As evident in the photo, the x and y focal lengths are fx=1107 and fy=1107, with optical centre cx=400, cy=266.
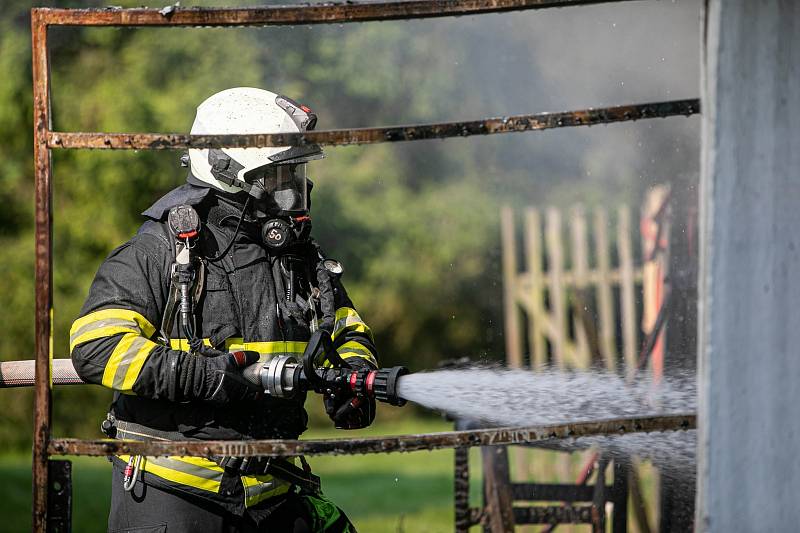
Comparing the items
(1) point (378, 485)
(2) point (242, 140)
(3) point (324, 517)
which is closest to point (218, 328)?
(3) point (324, 517)

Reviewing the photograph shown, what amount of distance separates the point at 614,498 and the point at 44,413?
2723 mm

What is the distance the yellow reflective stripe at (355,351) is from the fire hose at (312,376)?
0.30 feet

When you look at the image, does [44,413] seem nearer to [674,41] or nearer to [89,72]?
[674,41]

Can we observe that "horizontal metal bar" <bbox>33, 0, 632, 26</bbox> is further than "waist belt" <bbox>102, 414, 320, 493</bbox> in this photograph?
No

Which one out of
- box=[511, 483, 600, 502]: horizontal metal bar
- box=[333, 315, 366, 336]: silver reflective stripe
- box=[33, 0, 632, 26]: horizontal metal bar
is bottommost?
box=[511, 483, 600, 502]: horizontal metal bar

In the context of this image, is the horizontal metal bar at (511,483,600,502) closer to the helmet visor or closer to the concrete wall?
the helmet visor

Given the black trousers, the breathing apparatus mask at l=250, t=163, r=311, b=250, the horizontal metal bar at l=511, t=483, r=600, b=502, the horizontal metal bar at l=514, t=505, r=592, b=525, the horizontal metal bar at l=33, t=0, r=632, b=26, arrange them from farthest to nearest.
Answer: the horizontal metal bar at l=511, t=483, r=600, b=502, the horizontal metal bar at l=514, t=505, r=592, b=525, the breathing apparatus mask at l=250, t=163, r=311, b=250, the black trousers, the horizontal metal bar at l=33, t=0, r=632, b=26

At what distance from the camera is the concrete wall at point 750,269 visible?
2.12 metres

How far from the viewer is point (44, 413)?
2506mm

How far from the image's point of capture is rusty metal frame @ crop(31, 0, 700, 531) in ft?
7.84

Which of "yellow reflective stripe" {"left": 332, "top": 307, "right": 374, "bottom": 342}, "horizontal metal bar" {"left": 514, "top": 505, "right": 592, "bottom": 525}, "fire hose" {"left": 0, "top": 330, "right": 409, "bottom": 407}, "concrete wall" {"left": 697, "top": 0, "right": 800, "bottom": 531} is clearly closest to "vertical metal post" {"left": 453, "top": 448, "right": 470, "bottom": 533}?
"horizontal metal bar" {"left": 514, "top": 505, "right": 592, "bottom": 525}

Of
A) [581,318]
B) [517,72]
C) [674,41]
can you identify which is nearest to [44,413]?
[581,318]

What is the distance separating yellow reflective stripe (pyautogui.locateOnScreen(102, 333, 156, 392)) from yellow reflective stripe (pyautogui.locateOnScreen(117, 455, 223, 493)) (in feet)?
0.99

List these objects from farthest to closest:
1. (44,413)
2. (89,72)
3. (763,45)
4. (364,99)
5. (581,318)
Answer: (364,99), (89,72), (581,318), (44,413), (763,45)
